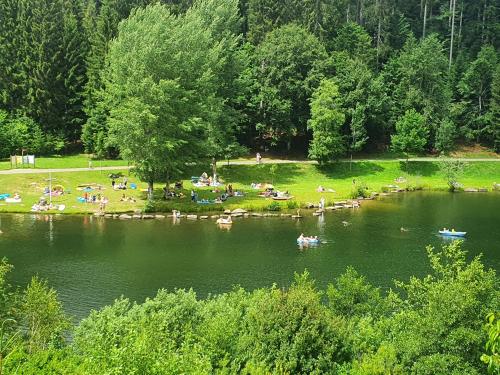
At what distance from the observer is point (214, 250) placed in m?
52.0

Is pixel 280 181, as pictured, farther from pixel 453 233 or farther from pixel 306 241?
pixel 453 233

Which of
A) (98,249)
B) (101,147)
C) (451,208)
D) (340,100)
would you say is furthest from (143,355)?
(340,100)

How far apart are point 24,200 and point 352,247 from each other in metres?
38.9

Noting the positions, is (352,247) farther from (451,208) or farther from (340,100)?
(340,100)

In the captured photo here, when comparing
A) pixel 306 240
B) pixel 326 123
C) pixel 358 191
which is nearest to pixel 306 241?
pixel 306 240

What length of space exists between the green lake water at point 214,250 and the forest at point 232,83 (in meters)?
13.6

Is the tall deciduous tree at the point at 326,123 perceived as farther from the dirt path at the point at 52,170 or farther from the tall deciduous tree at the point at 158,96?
the dirt path at the point at 52,170

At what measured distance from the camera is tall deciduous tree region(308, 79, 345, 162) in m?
89.8

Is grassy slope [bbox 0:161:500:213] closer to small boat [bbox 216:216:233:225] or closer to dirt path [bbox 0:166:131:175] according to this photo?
dirt path [bbox 0:166:131:175]

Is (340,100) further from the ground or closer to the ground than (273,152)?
further from the ground

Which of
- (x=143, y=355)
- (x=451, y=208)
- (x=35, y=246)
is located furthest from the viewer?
(x=451, y=208)

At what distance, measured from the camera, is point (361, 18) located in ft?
433

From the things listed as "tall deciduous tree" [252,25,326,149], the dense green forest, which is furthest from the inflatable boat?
"tall deciduous tree" [252,25,326,149]

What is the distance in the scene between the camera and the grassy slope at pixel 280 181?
6831 cm
